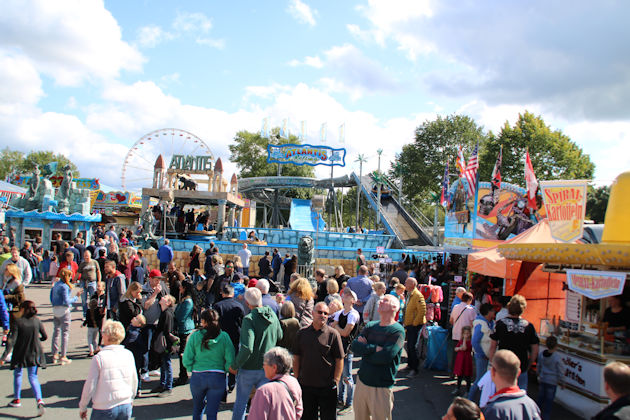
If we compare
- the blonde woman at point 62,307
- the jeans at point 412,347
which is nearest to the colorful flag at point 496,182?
the jeans at point 412,347

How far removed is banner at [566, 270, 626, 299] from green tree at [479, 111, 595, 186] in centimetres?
2957

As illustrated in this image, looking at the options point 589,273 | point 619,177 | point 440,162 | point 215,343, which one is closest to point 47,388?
point 215,343

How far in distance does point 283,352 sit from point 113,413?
1788 mm

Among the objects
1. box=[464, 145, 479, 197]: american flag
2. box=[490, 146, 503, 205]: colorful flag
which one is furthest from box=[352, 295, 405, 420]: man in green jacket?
box=[464, 145, 479, 197]: american flag

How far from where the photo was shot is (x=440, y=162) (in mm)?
44125

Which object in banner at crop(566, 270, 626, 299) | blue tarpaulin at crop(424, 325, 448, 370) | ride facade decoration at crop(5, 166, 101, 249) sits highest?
ride facade decoration at crop(5, 166, 101, 249)

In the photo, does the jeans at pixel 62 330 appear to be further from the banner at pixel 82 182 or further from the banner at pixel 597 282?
the banner at pixel 82 182

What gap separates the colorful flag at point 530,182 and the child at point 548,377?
758 centimetres

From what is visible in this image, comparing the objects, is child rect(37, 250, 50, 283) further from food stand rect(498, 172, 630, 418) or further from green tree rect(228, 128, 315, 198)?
green tree rect(228, 128, 315, 198)

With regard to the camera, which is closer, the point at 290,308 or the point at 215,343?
the point at 215,343

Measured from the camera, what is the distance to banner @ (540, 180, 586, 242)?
7688 millimetres

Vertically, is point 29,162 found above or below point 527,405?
above

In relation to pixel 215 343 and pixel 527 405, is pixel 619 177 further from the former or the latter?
pixel 215 343

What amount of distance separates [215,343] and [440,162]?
42044 millimetres
